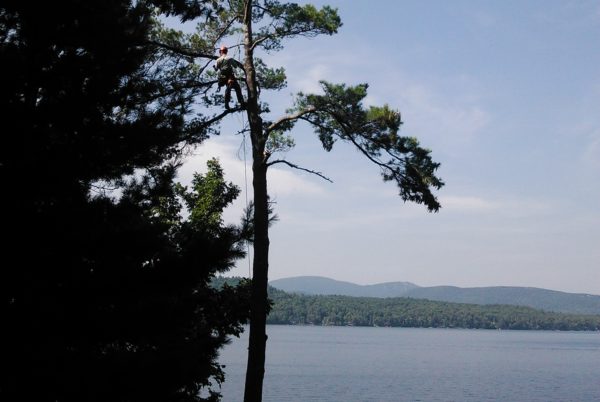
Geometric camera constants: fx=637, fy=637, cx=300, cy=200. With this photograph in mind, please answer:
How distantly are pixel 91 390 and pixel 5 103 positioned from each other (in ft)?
7.80

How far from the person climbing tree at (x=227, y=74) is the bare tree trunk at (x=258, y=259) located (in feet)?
0.76

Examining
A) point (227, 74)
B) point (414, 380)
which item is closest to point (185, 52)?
point (227, 74)

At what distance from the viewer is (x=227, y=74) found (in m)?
9.96

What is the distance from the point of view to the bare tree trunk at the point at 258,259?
9.27 metres

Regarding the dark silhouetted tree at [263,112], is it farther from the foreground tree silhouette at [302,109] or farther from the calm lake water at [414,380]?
the calm lake water at [414,380]

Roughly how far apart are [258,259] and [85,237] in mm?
4363

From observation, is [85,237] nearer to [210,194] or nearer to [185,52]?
[185,52]

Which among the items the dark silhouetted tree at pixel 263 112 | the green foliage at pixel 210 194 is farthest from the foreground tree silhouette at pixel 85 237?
the green foliage at pixel 210 194

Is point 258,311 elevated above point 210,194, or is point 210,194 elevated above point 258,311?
point 210,194

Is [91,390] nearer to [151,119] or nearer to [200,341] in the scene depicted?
[200,341]

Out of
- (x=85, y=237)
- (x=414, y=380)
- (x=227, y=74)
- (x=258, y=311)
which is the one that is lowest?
(x=414, y=380)

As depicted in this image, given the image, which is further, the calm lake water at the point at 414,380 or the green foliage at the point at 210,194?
the calm lake water at the point at 414,380

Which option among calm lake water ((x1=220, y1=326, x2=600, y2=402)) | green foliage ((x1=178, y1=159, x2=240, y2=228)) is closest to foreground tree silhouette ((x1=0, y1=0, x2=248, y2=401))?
green foliage ((x1=178, y1=159, x2=240, y2=228))

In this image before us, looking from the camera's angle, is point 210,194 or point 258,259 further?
point 210,194
